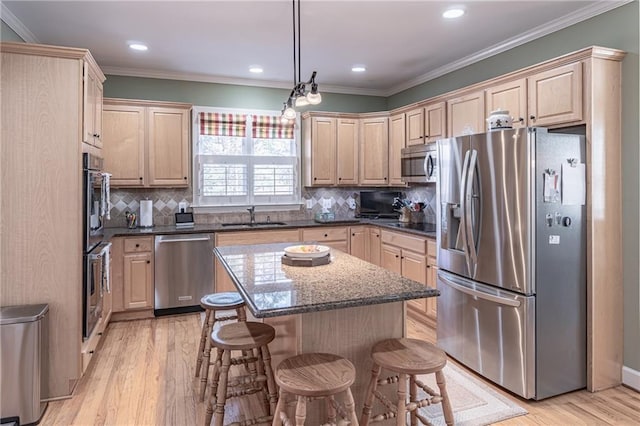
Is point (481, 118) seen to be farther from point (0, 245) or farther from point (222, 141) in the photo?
point (0, 245)

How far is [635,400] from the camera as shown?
8.80 feet

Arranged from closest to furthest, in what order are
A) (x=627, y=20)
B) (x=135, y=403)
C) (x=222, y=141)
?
(x=135, y=403) < (x=627, y=20) < (x=222, y=141)

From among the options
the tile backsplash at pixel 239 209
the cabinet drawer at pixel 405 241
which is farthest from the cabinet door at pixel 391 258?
the tile backsplash at pixel 239 209

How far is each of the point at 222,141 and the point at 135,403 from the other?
10.9 ft

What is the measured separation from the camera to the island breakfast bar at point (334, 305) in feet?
5.85

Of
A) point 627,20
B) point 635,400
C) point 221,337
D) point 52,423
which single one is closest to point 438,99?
point 627,20

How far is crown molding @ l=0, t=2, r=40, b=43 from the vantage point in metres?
3.08

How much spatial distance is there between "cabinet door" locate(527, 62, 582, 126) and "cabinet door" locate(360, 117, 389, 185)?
2.30 m

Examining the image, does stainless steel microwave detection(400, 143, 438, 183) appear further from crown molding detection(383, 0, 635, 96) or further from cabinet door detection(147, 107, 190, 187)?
cabinet door detection(147, 107, 190, 187)

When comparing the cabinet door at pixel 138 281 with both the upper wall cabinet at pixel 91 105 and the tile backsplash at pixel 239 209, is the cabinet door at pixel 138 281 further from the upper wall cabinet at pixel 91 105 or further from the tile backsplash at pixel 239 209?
the upper wall cabinet at pixel 91 105

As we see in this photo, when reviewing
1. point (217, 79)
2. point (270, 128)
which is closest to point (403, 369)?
point (270, 128)

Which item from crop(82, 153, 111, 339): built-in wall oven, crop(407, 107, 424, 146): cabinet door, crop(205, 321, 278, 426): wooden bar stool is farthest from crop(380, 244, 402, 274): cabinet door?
crop(82, 153, 111, 339): built-in wall oven

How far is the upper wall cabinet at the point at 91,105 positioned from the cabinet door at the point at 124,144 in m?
0.93

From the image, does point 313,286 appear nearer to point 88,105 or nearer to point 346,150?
point 88,105
